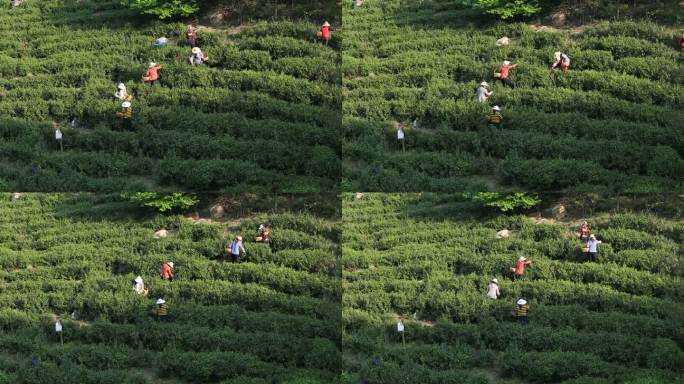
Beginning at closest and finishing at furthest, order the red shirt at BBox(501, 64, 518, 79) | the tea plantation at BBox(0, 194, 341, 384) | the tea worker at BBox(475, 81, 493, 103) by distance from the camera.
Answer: the tea plantation at BBox(0, 194, 341, 384)
the tea worker at BBox(475, 81, 493, 103)
the red shirt at BBox(501, 64, 518, 79)

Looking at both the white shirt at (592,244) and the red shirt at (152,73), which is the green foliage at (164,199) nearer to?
the red shirt at (152,73)

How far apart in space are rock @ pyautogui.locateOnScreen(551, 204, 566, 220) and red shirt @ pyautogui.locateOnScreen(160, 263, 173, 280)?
894 cm

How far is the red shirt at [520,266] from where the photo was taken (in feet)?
119

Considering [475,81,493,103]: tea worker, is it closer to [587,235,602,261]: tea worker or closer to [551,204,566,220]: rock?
[551,204,566,220]: rock

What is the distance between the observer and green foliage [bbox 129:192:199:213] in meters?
36.8

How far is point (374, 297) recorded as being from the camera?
36031 mm

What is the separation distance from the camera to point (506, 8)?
129ft

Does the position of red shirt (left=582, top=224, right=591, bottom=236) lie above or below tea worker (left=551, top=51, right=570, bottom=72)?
below

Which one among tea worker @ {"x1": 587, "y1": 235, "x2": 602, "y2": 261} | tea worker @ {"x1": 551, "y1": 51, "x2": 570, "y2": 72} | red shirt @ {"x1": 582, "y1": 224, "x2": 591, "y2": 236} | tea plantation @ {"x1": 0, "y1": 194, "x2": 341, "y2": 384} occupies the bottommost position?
tea plantation @ {"x1": 0, "y1": 194, "x2": 341, "y2": 384}

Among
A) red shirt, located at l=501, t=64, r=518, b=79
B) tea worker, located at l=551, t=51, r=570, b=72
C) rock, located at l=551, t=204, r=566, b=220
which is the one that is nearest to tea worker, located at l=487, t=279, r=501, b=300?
rock, located at l=551, t=204, r=566, b=220

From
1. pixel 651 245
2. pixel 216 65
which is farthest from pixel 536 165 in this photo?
pixel 216 65

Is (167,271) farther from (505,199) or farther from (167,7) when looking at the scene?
(505,199)

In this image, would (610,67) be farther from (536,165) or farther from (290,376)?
(290,376)

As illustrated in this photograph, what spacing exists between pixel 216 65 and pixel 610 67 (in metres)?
9.54
